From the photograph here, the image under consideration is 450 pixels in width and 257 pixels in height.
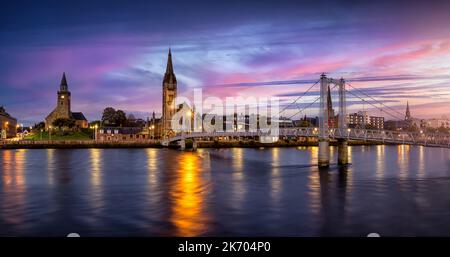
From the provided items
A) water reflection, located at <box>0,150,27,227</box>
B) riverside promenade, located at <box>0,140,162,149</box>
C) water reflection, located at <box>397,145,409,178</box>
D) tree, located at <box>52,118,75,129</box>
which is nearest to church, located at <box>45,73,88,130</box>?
tree, located at <box>52,118,75,129</box>

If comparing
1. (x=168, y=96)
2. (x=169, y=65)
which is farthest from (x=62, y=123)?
(x=169, y=65)

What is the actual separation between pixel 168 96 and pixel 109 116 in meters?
19.9

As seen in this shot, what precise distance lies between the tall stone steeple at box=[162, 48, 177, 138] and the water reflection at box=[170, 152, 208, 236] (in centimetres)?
8799

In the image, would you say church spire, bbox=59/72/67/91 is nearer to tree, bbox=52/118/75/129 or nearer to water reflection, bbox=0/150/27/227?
tree, bbox=52/118/75/129

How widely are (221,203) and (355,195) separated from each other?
9.43 m

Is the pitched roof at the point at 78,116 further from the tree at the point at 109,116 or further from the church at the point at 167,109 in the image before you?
the church at the point at 167,109

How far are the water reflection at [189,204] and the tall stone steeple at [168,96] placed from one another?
8799 centimetres

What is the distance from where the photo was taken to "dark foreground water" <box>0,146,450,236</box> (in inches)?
760

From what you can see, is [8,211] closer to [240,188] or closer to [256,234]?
[256,234]

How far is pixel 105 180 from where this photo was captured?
37.7 meters

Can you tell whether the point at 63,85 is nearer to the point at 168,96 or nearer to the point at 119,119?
the point at 119,119

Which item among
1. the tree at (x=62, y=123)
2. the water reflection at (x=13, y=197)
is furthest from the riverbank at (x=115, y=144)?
the water reflection at (x=13, y=197)

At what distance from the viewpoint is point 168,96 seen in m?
137
